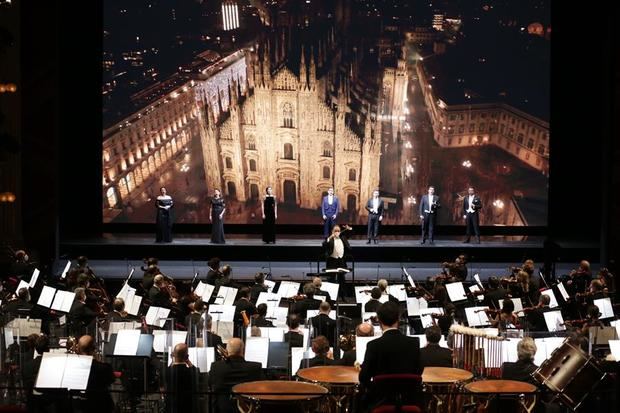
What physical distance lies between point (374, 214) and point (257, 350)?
13966 millimetres

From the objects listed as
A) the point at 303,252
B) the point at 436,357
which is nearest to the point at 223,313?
the point at 436,357

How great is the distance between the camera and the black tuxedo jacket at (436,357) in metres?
10.1

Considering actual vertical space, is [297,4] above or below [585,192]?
above

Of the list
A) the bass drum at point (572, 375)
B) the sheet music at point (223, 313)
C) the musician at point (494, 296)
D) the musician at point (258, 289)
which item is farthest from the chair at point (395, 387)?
the musician at point (258, 289)

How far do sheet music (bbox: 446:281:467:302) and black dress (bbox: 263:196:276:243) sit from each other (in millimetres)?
9085

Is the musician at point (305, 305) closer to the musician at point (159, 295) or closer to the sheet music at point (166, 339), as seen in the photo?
the musician at point (159, 295)

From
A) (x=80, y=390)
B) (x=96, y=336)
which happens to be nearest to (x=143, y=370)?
(x=96, y=336)

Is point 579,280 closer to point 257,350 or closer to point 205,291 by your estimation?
point 205,291

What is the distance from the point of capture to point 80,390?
9.26m

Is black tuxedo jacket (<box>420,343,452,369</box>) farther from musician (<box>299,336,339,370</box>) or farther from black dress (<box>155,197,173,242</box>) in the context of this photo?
black dress (<box>155,197,173,242</box>)

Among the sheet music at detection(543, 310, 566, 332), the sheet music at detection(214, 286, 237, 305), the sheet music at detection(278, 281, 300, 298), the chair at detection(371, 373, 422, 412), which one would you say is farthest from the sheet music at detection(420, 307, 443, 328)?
the chair at detection(371, 373, 422, 412)

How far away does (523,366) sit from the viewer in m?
9.91

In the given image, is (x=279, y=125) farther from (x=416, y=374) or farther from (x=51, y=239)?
(x=416, y=374)

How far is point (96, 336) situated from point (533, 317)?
5.95 m
